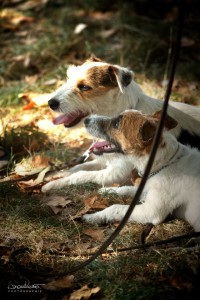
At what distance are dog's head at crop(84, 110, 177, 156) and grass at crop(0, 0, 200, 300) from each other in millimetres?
632

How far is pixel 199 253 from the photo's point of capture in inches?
125

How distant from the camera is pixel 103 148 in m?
4.34

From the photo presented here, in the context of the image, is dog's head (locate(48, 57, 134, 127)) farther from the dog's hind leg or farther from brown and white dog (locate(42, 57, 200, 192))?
the dog's hind leg

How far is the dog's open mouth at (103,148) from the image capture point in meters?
4.18

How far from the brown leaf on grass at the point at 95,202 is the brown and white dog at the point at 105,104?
0.38 m

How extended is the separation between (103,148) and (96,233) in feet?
3.22

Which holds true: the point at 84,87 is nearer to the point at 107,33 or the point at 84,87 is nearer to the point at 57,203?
the point at 57,203

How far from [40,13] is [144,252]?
7.23 meters

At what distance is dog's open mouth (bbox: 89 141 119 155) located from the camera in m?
4.18

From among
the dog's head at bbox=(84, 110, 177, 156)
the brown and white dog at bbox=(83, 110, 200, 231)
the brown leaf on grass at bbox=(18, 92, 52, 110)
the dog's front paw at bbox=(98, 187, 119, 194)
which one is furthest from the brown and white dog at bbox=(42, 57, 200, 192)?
the brown leaf on grass at bbox=(18, 92, 52, 110)

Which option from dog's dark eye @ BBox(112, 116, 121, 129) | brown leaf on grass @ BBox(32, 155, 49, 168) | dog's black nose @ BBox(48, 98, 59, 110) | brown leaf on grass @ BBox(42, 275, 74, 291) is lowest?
brown leaf on grass @ BBox(32, 155, 49, 168)

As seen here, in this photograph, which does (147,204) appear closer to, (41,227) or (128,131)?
(128,131)

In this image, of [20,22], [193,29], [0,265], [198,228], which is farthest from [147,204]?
[20,22]

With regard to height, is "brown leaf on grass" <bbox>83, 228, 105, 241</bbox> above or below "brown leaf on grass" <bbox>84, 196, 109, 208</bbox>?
above
